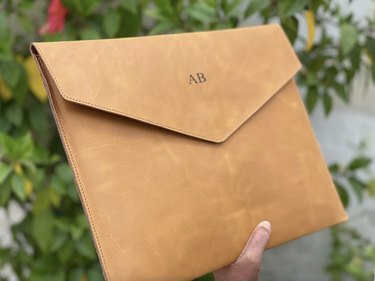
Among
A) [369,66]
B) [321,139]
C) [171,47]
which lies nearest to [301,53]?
[369,66]

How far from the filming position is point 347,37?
92 cm

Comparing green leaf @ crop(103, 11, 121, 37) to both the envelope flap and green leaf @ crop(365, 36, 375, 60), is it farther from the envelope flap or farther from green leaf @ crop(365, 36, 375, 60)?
green leaf @ crop(365, 36, 375, 60)

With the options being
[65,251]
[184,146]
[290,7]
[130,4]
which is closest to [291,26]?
[290,7]

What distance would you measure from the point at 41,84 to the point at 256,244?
584 millimetres

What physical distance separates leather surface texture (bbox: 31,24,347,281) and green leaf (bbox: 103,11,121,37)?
1.04 feet

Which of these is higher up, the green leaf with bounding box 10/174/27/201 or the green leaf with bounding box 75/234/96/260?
the green leaf with bounding box 10/174/27/201

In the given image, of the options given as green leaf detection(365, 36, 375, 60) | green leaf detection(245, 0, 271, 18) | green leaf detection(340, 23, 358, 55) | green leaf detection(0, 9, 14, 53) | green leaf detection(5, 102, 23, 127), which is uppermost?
green leaf detection(0, 9, 14, 53)

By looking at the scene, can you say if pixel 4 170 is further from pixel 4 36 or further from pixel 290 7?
pixel 290 7

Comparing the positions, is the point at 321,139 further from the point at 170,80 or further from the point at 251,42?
the point at 170,80

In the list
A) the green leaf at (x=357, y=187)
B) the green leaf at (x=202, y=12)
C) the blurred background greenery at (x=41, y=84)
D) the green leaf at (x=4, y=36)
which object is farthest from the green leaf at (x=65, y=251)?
the green leaf at (x=357, y=187)

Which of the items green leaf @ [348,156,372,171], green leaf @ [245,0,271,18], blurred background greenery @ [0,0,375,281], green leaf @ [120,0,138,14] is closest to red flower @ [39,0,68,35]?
blurred background greenery @ [0,0,375,281]

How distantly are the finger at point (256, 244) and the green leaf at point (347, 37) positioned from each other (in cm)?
41

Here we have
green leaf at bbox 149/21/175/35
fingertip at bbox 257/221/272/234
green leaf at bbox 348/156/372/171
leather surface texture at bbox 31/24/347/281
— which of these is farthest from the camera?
green leaf at bbox 348/156/372/171

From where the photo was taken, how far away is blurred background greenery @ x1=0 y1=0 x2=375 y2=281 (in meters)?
0.90
